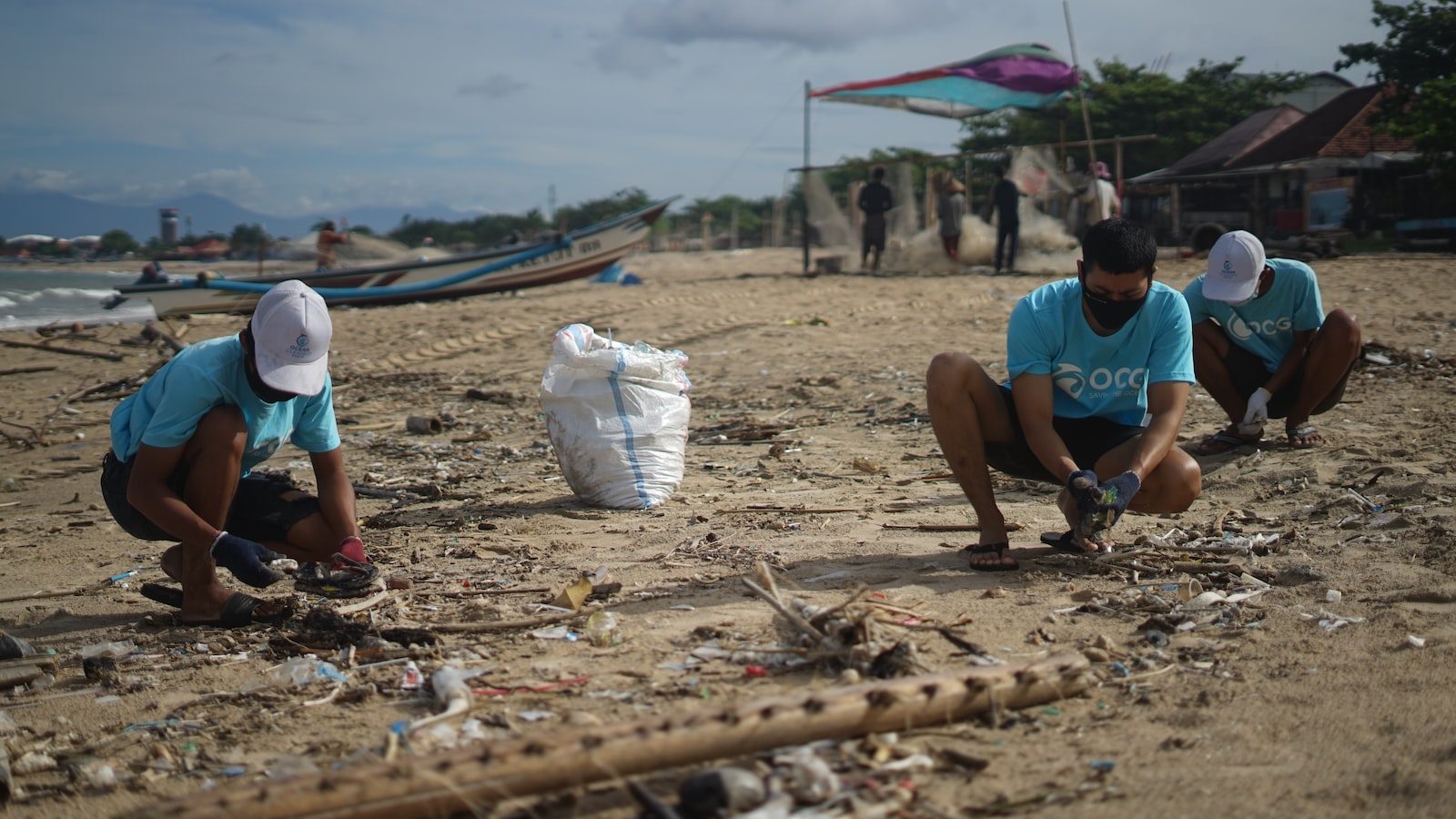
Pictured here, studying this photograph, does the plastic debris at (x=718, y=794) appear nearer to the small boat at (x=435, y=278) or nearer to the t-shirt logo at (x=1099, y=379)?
the t-shirt logo at (x=1099, y=379)

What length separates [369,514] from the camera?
15.5 feet

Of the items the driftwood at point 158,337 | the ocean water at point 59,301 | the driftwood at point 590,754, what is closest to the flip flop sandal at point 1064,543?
the driftwood at point 590,754

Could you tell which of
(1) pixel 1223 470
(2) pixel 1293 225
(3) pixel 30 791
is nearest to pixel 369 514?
(3) pixel 30 791

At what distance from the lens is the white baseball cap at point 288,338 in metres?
3.06

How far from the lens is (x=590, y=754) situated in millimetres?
1914

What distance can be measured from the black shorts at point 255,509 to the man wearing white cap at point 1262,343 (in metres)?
3.81

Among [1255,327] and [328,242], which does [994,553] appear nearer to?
[1255,327]

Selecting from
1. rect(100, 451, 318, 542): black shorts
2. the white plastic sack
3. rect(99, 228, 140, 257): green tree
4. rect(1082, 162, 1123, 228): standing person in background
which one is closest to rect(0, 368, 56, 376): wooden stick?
the white plastic sack

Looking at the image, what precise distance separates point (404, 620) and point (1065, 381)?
210 cm

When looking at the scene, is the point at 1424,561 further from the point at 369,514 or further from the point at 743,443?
the point at 369,514

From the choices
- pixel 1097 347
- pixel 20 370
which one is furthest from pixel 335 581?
pixel 20 370

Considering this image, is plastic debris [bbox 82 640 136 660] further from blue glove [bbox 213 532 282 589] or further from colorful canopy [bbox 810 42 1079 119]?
colorful canopy [bbox 810 42 1079 119]

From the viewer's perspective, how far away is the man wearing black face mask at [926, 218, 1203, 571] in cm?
327

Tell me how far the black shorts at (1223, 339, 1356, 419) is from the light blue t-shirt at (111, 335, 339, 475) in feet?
12.9
